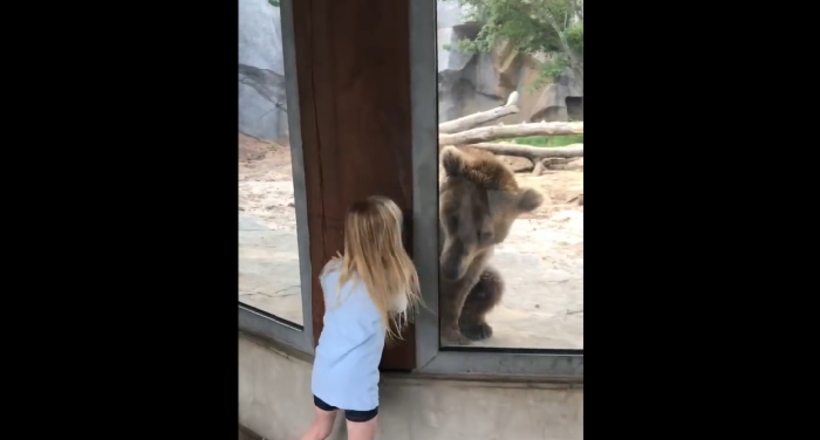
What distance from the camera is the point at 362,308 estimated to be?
826 millimetres

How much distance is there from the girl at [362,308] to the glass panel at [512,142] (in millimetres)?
60

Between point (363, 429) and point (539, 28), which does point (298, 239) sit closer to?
point (363, 429)

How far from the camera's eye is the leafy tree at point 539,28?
2.64 feet

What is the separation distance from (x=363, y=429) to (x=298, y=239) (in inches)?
9.5

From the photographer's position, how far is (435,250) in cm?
83

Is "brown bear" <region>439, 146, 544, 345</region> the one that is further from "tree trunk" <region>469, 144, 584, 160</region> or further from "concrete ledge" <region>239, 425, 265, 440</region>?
"concrete ledge" <region>239, 425, 265, 440</region>

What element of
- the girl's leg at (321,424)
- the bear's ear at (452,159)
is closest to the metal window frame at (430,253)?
the bear's ear at (452,159)

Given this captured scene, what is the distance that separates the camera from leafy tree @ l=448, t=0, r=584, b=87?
0.80m

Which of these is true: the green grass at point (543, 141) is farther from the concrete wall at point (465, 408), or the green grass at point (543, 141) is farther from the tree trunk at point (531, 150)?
the concrete wall at point (465, 408)

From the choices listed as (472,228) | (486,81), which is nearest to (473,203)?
(472,228)
